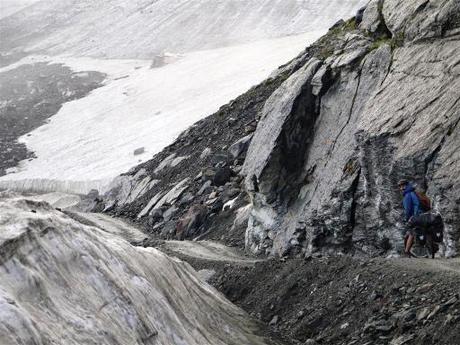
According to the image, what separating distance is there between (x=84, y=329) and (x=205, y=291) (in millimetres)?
6647

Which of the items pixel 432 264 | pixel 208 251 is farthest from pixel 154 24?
pixel 432 264

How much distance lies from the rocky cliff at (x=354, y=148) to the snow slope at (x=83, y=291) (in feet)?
18.7

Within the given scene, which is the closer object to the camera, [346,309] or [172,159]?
[346,309]

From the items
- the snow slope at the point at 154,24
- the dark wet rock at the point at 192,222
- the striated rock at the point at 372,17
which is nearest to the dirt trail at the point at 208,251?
the dark wet rock at the point at 192,222

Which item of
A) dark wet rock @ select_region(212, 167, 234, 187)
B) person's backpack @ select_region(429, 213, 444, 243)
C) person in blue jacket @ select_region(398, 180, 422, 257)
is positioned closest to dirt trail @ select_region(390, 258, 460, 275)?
person's backpack @ select_region(429, 213, 444, 243)

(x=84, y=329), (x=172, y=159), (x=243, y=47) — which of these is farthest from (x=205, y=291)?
(x=243, y=47)

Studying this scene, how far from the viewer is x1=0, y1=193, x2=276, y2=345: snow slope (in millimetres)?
10523

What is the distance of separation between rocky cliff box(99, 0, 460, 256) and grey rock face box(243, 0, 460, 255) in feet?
0.12

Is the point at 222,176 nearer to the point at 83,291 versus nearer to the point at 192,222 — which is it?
the point at 192,222

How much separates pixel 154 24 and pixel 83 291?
8073 cm

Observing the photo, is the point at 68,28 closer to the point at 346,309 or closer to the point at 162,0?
the point at 162,0

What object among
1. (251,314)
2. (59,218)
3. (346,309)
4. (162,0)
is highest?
(162,0)

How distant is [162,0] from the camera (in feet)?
309

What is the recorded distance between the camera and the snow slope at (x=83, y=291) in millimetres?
10523
